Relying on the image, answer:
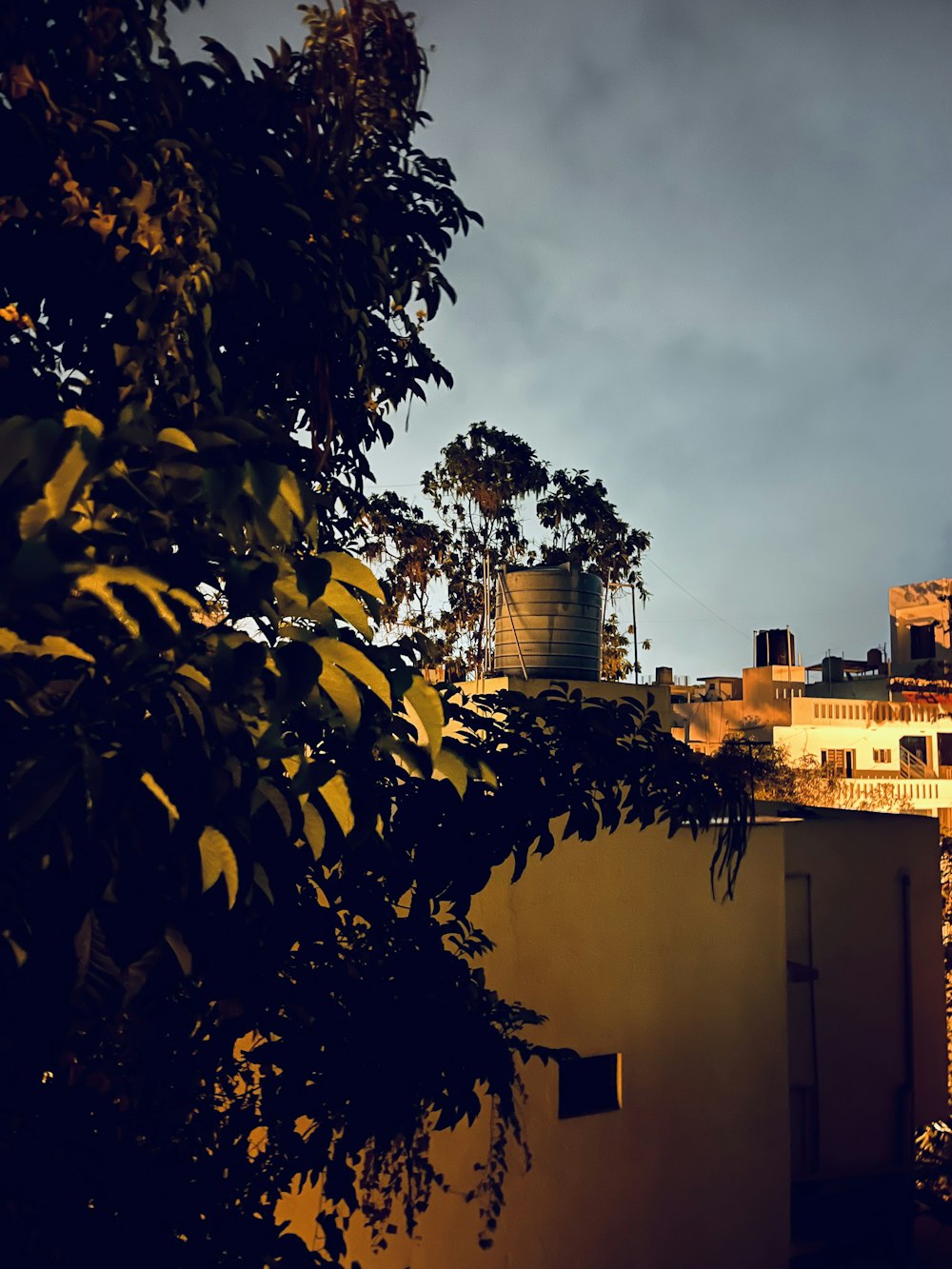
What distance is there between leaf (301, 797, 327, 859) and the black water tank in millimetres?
39376

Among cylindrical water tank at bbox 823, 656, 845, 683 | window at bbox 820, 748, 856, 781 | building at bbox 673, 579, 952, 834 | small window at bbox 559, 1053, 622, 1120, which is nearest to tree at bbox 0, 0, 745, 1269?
small window at bbox 559, 1053, 622, 1120

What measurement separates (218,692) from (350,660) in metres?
0.24

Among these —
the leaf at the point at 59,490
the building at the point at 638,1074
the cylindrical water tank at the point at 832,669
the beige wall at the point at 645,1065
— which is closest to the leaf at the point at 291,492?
the leaf at the point at 59,490

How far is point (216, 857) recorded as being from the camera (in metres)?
2.01

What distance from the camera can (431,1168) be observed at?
6.69m

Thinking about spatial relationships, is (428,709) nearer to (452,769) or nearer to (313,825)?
(452,769)

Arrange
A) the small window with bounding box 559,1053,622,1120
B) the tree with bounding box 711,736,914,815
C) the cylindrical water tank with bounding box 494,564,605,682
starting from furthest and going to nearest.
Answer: the tree with bounding box 711,736,914,815, the cylindrical water tank with bounding box 494,564,605,682, the small window with bounding box 559,1053,622,1120

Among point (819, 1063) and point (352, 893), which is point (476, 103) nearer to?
point (352, 893)

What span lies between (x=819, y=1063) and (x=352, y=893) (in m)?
10.3

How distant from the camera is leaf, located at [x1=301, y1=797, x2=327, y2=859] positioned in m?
2.10

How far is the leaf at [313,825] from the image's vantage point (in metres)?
2.10

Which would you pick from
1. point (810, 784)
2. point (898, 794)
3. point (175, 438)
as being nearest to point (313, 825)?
point (175, 438)

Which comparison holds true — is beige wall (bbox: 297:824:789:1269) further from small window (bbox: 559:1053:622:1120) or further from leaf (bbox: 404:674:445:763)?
leaf (bbox: 404:674:445:763)

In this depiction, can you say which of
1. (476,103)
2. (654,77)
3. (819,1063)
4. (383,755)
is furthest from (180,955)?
(819,1063)
